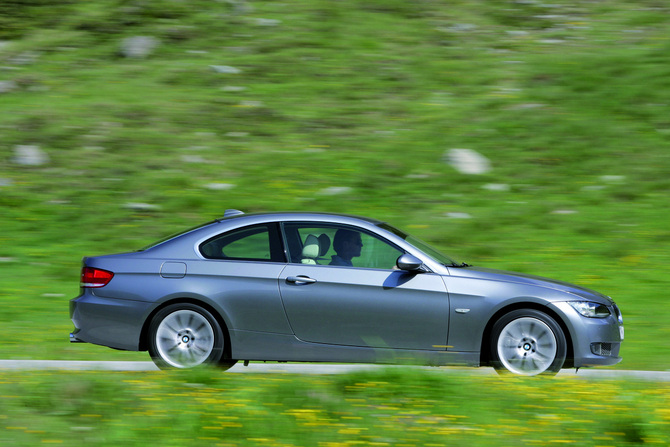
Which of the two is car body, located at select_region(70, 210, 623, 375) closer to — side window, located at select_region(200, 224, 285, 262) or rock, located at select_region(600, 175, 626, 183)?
side window, located at select_region(200, 224, 285, 262)

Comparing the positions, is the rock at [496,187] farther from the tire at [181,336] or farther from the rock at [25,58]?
the rock at [25,58]

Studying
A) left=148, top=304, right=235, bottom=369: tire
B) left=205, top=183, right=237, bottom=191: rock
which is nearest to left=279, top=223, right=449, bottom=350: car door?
left=148, top=304, right=235, bottom=369: tire

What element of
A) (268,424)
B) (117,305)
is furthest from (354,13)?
(268,424)

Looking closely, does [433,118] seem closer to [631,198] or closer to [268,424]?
[631,198]

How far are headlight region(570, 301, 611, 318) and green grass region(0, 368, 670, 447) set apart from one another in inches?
28.1

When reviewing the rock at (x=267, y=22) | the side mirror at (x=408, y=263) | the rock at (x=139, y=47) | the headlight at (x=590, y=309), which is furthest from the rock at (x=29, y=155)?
the headlight at (x=590, y=309)

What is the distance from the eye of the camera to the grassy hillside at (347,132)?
1177cm

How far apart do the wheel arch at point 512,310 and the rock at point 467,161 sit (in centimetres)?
776

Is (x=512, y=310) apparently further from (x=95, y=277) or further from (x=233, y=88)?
(x=233, y=88)

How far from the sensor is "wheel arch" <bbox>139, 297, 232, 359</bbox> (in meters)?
6.64

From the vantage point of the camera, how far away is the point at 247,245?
22.7 feet

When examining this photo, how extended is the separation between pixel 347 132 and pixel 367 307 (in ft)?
31.3

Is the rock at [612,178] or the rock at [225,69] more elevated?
the rock at [225,69]

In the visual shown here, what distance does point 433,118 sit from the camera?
1600cm
